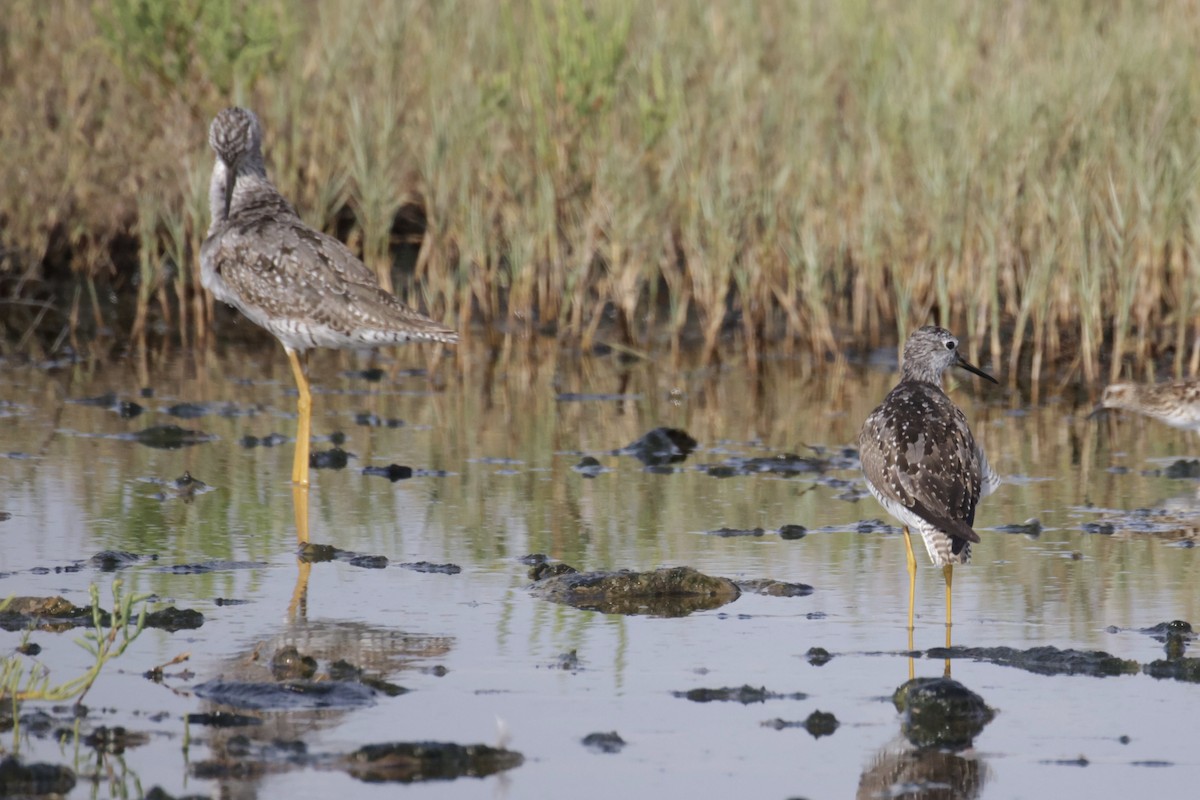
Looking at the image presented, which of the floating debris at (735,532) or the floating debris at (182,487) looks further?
the floating debris at (182,487)

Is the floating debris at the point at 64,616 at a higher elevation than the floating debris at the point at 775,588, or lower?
lower

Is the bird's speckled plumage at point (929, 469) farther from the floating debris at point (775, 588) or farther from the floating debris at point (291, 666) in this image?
the floating debris at point (291, 666)

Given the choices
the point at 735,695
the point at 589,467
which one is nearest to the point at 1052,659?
the point at 735,695

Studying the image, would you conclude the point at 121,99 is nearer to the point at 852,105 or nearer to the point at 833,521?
the point at 852,105

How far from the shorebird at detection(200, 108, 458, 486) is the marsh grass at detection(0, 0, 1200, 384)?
2.59 m

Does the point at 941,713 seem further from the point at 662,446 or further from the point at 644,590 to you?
the point at 662,446

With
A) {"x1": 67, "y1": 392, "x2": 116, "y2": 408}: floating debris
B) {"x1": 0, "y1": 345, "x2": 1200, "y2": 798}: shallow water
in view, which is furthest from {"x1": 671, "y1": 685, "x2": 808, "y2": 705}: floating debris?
{"x1": 67, "y1": 392, "x2": 116, "y2": 408}: floating debris

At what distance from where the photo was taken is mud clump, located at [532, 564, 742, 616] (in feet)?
22.5

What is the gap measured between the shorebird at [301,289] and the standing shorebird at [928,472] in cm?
288

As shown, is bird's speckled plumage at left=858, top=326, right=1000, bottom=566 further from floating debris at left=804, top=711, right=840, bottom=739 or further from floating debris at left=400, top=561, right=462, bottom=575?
floating debris at left=400, top=561, right=462, bottom=575

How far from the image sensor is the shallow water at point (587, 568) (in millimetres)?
5188

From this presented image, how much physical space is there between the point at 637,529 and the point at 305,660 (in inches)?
102

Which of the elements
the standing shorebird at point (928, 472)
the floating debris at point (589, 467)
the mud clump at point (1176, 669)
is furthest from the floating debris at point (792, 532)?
the mud clump at point (1176, 669)

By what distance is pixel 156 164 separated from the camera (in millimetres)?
13117
